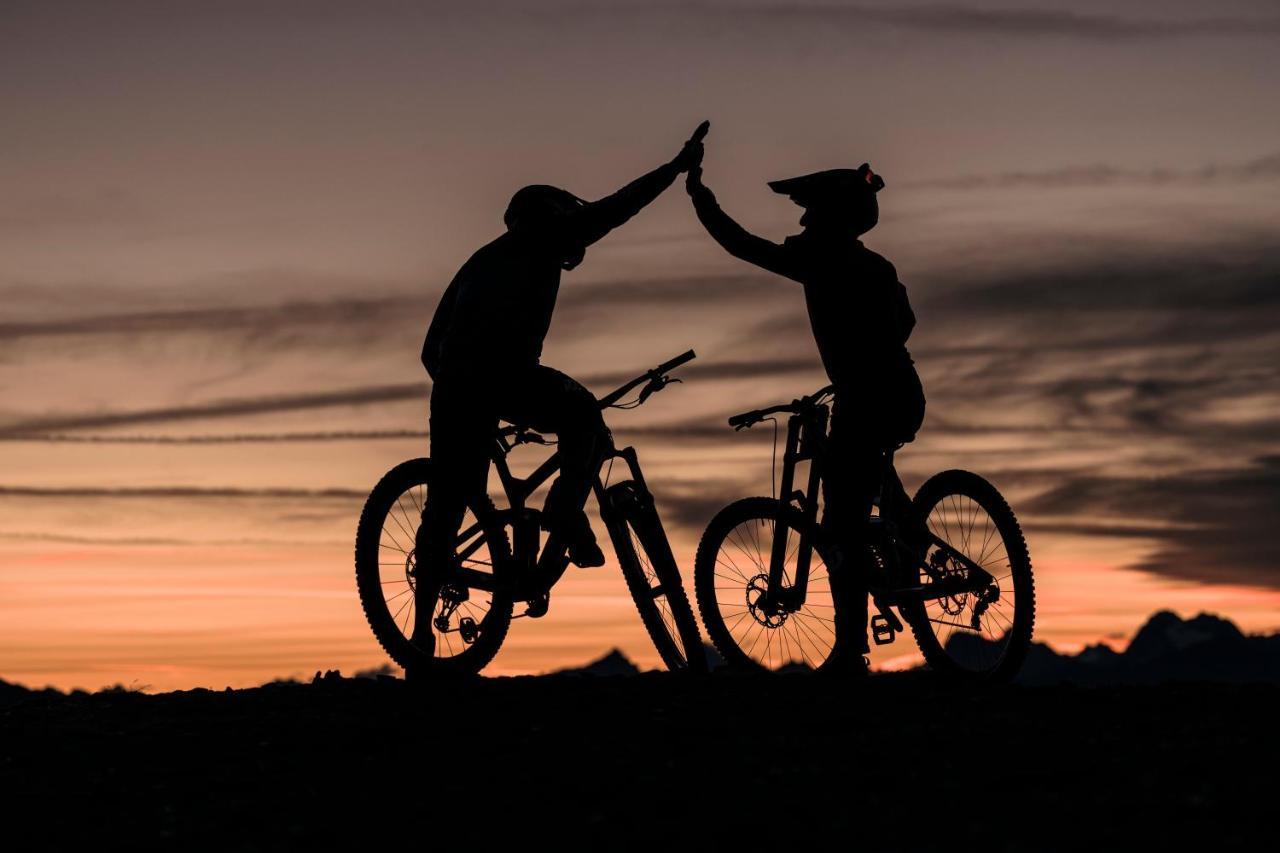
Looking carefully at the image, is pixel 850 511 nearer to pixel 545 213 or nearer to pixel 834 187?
pixel 834 187

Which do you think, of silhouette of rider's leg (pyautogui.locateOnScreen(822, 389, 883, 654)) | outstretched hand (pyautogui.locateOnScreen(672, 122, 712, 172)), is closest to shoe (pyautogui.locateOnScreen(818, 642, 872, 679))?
silhouette of rider's leg (pyautogui.locateOnScreen(822, 389, 883, 654))

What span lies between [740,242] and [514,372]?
5.73 feet

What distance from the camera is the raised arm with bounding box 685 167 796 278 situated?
10055 millimetres

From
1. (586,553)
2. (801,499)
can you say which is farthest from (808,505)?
(586,553)

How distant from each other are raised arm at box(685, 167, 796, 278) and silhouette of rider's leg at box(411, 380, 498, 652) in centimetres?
193

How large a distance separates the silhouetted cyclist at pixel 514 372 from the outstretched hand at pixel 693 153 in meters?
0.51

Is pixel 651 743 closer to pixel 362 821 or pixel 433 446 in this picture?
pixel 362 821

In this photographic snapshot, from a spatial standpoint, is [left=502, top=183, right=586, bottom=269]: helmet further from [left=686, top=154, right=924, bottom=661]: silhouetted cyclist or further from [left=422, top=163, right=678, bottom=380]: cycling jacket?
[left=686, top=154, right=924, bottom=661]: silhouetted cyclist

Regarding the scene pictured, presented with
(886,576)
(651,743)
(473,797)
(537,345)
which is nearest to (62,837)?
(473,797)

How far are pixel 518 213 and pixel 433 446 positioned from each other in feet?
5.04

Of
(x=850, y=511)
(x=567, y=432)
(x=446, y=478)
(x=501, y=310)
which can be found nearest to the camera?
(x=501, y=310)

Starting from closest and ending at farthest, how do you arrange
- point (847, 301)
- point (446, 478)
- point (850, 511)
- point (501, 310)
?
point (501, 310)
point (446, 478)
point (847, 301)
point (850, 511)

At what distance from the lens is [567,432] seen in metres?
9.77

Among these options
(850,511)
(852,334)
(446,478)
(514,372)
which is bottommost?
(850,511)
